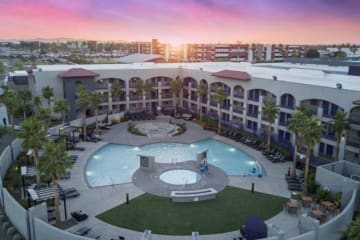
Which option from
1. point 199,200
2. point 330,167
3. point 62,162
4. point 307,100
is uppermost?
point 307,100

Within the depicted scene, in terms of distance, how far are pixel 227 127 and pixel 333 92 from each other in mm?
20670

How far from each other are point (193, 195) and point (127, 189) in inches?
278

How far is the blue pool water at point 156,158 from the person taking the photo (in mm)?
36062

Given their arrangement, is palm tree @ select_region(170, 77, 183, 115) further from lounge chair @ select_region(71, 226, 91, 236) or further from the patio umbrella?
the patio umbrella

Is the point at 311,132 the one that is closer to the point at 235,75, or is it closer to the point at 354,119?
the point at 354,119

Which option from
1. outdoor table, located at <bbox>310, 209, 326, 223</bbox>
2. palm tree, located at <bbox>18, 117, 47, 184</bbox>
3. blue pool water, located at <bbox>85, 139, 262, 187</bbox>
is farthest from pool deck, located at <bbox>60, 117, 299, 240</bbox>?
palm tree, located at <bbox>18, 117, 47, 184</bbox>

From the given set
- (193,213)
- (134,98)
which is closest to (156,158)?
(193,213)

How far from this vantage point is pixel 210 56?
14300 centimetres

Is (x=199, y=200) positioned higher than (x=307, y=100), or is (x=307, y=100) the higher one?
(x=307, y=100)

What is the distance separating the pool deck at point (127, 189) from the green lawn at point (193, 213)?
76 centimetres

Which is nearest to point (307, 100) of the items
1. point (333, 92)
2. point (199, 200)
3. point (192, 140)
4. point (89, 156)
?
point (333, 92)

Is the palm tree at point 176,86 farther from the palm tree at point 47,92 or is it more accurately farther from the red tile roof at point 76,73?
the palm tree at point 47,92

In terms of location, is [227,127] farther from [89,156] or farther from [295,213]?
[295,213]

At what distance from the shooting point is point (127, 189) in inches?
1256
